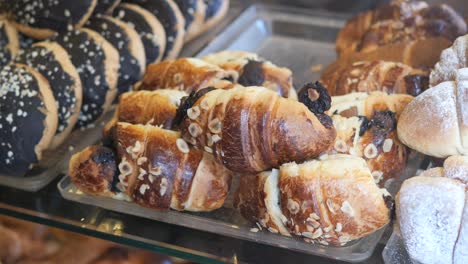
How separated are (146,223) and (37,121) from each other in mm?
381

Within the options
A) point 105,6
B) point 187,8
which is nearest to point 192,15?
point 187,8

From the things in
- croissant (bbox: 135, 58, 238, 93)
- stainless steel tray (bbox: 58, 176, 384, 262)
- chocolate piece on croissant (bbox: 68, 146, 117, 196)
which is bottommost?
stainless steel tray (bbox: 58, 176, 384, 262)

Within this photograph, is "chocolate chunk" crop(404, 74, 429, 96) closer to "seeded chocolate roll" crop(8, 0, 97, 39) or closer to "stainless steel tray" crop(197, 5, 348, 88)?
"stainless steel tray" crop(197, 5, 348, 88)

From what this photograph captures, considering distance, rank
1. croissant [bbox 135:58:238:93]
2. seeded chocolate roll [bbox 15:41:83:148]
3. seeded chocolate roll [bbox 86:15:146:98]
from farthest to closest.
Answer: seeded chocolate roll [bbox 86:15:146:98]
seeded chocolate roll [bbox 15:41:83:148]
croissant [bbox 135:58:238:93]

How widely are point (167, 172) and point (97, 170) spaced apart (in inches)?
6.1

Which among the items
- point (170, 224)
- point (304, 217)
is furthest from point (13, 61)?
point (304, 217)

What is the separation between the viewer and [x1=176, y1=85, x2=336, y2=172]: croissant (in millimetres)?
1035

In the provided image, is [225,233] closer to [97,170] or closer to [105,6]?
[97,170]

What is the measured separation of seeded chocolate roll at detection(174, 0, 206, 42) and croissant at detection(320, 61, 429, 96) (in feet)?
2.03

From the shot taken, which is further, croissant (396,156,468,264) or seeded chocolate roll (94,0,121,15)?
seeded chocolate roll (94,0,121,15)

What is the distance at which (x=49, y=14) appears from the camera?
1.66 m

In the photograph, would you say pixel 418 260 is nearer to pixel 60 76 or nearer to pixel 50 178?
pixel 50 178

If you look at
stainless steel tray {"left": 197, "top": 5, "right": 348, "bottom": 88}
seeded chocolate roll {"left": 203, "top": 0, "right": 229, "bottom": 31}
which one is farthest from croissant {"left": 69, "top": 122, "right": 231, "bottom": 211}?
seeded chocolate roll {"left": 203, "top": 0, "right": 229, "bottom": 31}

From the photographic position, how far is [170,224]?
123 cm
